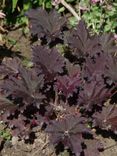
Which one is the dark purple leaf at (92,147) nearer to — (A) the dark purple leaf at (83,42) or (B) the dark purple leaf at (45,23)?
(A) the dark purple leaf at (83,42)

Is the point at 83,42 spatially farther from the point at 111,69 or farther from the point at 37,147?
the point at 37,147

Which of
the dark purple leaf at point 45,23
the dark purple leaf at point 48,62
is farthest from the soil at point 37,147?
the dark purple leaf at point 45,23

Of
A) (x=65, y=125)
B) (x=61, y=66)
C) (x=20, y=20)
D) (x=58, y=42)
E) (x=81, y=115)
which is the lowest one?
(x=65, y=125)

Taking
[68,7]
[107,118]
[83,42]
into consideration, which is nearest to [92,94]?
[107,118]

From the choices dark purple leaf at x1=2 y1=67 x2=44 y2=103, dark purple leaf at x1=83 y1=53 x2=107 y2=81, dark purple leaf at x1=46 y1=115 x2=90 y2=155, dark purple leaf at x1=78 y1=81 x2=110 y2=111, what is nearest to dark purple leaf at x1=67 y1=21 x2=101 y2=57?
dark purple leaf at x1=83 y1=53 x2=107 y2=81

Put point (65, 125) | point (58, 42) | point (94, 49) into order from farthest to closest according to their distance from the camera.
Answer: point (58, 42) → point (94, 49) → point (65, 125)

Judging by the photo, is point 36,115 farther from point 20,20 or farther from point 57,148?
point 20,20

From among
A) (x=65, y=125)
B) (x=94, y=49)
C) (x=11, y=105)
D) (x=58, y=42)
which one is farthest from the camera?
(x=58, y=42)

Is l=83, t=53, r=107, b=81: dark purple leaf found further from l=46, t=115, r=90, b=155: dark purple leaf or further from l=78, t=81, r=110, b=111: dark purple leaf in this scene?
l=46, t=115, r=90, b=155: dark purple leaf

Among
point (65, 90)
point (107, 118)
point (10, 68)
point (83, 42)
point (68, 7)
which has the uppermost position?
point (68, 7)

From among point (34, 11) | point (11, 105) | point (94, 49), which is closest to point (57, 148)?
point (11, 105)
